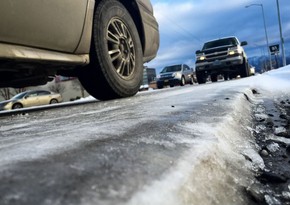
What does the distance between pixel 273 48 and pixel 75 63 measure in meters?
29.9

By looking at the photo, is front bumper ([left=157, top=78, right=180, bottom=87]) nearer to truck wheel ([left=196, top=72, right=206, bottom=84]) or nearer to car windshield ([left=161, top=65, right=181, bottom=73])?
car windshield ([left=161, top=65, right=181, bottom=73])

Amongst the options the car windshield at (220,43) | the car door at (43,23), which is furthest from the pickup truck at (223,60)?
the car door at (43,23)

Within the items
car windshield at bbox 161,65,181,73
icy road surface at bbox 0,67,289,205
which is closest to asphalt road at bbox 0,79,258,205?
icy road surface at bbox 0,67,289,205

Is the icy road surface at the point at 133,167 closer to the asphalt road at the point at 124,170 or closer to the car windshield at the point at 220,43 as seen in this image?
the asphalt road at the point at 124,170

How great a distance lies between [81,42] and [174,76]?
1854 cm

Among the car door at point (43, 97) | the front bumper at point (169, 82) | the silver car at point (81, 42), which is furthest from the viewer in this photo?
the car door at point (43, 97)

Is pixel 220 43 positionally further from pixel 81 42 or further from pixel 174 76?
pixel 81 42

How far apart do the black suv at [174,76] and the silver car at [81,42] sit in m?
16.4

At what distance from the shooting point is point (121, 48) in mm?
→ 3965

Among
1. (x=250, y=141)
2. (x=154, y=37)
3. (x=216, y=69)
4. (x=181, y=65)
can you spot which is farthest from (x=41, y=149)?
(x=181, y=65)

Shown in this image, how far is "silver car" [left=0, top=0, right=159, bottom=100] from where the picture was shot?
2.42m

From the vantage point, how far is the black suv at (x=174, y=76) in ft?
70.0

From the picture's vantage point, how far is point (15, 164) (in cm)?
95

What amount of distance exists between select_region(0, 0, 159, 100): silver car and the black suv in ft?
53.7
